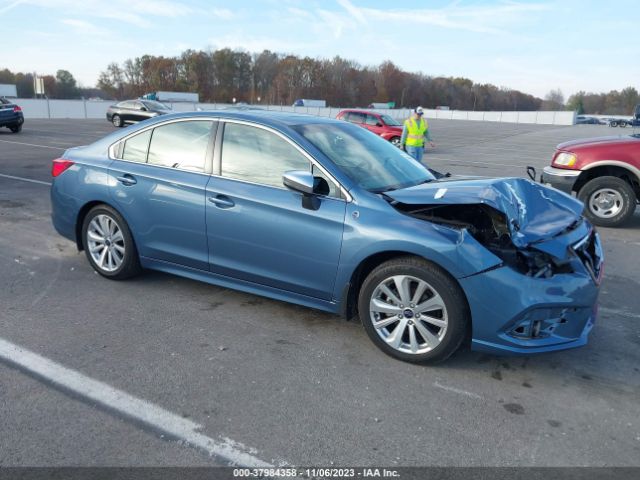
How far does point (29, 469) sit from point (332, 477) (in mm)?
1415

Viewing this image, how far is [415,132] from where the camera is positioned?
517 inches

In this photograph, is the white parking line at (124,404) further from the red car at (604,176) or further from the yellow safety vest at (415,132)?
the yellow safety vest at (415,132)

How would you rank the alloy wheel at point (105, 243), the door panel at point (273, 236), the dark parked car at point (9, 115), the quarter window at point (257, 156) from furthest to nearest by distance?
1. the dark parked car at point (9, 115)
2. the alloy wheel at point (105, 243)
3. the quarter window at point (257, 156)
4. the door panel at point (273, 236)

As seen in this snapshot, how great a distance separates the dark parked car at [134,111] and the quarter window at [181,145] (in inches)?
923

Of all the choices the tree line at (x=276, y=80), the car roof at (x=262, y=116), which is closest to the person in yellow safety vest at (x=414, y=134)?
the car roof at (x=262, y=116)

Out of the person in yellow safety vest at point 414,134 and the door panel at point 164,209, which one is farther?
the person in yellow safety vest at point 414,134

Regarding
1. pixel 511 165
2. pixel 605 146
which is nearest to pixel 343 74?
pixel 511 165

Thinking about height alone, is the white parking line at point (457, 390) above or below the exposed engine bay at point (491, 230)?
below

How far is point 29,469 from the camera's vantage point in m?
2.45

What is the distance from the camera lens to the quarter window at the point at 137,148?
15.3 feet

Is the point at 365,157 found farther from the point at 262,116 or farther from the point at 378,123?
the point at 378,123

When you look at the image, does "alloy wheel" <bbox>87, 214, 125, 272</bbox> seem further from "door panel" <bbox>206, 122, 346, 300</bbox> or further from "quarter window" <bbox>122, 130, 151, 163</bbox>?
"door panel" <bbox>206, 122, 346, 300</bbox>

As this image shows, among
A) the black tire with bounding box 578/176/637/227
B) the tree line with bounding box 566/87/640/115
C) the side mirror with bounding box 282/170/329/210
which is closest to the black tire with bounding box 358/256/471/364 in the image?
the side mirror with bounding box 282/170/329/210

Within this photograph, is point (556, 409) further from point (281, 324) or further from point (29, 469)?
point (29, 469)
